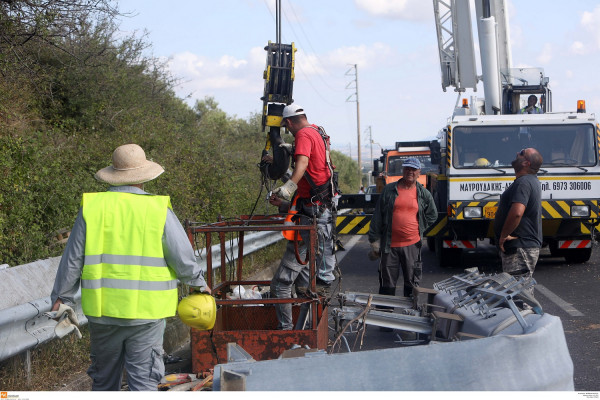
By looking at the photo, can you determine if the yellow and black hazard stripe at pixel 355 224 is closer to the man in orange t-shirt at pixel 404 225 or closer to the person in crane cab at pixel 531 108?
the person in crane cab at pixel 531 108

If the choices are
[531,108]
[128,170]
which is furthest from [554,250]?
[128,170]

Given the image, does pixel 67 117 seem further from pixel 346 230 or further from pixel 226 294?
pixel 226 294

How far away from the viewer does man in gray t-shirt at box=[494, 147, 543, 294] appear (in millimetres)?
6781

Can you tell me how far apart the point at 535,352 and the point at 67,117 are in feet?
43.3

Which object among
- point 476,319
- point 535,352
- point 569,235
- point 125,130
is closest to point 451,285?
point 476,319

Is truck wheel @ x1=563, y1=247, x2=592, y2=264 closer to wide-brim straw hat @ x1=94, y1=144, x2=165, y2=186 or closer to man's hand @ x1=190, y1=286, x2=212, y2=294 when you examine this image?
man's hand @ x1=190, y1=286, x2=212, y2=294

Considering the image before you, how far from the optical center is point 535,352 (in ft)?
11.2

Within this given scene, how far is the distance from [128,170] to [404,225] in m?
4.22

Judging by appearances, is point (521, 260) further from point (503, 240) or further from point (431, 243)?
point (431, 243)

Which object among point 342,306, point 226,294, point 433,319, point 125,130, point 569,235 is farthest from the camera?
point 125,130

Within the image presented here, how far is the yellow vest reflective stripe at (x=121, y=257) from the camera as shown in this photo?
4035mm

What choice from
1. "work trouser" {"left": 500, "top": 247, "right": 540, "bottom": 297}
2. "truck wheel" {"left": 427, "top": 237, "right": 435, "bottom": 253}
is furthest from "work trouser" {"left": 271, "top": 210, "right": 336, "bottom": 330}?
"truck wheel" {"left": 427, "top": 237, "right": 435, "bottom": 253}

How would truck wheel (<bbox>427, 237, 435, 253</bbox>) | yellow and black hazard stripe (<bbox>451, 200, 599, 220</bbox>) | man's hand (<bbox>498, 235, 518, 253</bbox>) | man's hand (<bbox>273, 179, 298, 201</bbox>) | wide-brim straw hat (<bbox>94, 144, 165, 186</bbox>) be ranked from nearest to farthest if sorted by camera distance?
wide-brim straw hat (<bbox>94, 144, 165, 186</bbox>)
man's hand (<bbox>273, 179, 298, 201</bbox>)
man's hand (<bbox>498, 235, 518, 253</bbox>)
yellow and black hazard stripe (<bbox>451, 200, 599, 220</bbox>)
truck wheel (<bbox>427, 237, 435, 253</bbox>)

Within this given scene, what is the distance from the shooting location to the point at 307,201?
6.70 meters
